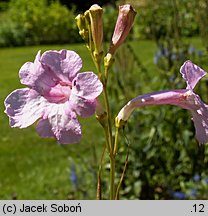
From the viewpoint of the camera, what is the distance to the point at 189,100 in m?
0.98

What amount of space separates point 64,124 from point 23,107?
8 cm

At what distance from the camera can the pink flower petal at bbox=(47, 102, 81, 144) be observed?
35.0 inches

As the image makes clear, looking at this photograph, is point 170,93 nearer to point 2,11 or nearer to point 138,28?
point 138,28

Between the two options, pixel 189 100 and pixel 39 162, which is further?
pixel 39 162

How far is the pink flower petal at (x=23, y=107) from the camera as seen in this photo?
0.91 metres

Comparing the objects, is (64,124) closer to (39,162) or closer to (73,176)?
(73,176)

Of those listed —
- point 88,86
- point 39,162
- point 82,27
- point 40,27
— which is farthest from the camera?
point 40,27

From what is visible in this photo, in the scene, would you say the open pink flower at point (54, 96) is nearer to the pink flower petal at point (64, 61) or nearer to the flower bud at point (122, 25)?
the pink flower petal at point (64, 61)

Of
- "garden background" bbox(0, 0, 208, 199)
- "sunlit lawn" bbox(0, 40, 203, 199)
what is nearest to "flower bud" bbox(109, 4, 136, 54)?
"garden background" bbox(0, 0, 208, 199)

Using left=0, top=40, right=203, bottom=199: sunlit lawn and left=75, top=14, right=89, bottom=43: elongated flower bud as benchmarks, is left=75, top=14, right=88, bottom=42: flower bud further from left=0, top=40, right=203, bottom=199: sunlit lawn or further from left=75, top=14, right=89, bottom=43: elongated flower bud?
left=0, top=40, right=203, bottom=199: sunlit lawn

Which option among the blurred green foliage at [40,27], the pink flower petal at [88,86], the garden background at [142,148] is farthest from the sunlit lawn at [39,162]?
the blurred green foliage at [40,27]

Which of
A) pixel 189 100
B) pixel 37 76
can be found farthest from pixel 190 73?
pixel 37 76

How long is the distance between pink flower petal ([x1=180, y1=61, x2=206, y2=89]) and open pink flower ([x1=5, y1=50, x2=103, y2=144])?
0.18 metres
